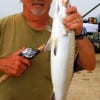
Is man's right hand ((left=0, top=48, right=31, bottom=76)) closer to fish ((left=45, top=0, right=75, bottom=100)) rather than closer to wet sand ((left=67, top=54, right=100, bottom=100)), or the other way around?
fish ((left=45, top=0, right=75, bottom=100))

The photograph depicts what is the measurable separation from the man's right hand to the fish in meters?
0.48

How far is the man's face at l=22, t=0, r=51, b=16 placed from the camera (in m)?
3.71

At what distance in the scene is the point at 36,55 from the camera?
3.77 meters

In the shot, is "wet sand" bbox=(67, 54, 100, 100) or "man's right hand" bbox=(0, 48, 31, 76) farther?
"wet sand" bbox=(67, 54, 100, 100)

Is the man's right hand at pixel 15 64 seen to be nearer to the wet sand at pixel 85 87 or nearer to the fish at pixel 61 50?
the fish at pixel 61 50

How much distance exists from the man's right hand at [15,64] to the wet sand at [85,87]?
5352 millimetres

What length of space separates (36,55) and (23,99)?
0.38m

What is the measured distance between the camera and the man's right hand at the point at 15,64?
3.58 m

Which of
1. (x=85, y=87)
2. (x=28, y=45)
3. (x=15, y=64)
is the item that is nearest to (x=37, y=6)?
(x=28, y=45)

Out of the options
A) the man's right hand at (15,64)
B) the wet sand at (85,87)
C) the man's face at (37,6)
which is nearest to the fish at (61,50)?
the man's right hand at (15,64)

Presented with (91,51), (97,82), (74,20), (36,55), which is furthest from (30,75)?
(97,82)

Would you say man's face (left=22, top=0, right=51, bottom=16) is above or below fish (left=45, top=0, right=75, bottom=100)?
above

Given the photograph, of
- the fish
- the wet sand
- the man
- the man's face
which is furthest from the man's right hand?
the wet sand

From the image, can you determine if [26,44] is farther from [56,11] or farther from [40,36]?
[56,11]
